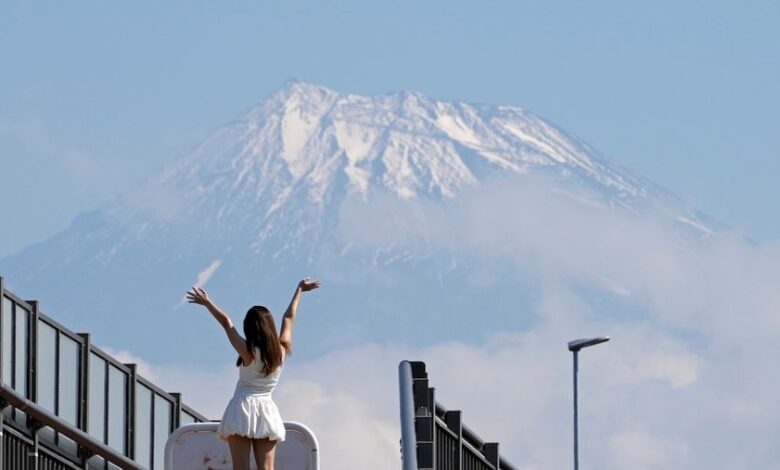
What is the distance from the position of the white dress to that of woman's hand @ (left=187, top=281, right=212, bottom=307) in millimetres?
447

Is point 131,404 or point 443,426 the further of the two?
point 131,404

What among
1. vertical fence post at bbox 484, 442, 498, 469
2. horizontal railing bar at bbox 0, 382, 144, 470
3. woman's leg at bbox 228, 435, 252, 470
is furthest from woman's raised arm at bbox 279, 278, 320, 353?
vertical fence post at bbox 484, 442, 498, 469

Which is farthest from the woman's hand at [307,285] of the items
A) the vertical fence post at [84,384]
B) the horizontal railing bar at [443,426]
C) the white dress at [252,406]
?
the vertical fence post at [84,384]

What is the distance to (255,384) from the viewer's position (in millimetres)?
15562

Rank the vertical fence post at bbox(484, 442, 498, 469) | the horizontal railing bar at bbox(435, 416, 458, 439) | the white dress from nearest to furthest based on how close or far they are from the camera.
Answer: the white dress
the horizontal railing bar at bbox(435, 416, 458, 439)
the vertical fence post at bbox(484, 442, 498, 469)

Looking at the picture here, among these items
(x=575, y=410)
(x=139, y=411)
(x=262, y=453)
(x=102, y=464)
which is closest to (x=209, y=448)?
(x=262, y=453)

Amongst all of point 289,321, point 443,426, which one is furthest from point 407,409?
point 289,321

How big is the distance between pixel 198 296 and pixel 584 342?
141 feet

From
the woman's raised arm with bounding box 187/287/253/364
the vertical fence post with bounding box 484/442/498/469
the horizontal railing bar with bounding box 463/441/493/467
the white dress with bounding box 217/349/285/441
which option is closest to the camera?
the woman's raised arm with bounding box 187/287/253/364

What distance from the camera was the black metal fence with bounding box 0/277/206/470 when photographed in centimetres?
2130

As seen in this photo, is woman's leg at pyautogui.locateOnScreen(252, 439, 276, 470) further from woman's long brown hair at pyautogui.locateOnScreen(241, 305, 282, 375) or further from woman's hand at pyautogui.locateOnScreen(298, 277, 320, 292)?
woman's hand at pyautogui.locateOnScreen(298, 277, 320, 292)

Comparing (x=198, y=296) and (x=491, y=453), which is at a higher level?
(x=491, y=453)

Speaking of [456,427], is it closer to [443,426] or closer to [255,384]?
[443,426]

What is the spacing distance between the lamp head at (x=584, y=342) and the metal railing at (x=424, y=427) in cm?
A: 3406
